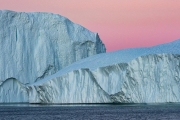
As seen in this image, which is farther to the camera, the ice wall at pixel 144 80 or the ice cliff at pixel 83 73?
the ice cliff at pixel 83 73

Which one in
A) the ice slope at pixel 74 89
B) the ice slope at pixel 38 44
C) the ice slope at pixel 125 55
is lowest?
the ice slope at pixel 74 89

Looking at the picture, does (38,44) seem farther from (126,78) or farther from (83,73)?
(126,78)

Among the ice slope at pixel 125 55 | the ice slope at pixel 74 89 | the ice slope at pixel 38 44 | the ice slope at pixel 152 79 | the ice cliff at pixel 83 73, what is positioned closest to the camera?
the ice slope at pixel 152 79

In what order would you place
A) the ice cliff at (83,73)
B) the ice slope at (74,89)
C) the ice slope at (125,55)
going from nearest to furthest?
1. the ice cliff at (83,73)
2. the ice slope at (125,55)
3. the ice slope at (74,89)

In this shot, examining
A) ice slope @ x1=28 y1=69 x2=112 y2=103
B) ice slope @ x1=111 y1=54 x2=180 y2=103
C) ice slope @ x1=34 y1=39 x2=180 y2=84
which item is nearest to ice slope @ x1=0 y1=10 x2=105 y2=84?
ice slope @ x1=28 y1=69 x2=112 y2=103

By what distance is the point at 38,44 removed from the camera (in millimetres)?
65812

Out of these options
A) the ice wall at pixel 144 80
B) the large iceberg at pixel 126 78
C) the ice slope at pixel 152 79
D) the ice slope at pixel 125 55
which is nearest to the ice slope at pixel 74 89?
the large iceberg at pixel 126 78

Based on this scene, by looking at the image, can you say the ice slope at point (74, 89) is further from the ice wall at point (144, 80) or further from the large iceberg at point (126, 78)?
the ice wall at point (144, 80)

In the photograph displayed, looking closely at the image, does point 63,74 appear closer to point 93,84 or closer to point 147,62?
point 93,84

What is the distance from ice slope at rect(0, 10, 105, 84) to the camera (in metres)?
63.4

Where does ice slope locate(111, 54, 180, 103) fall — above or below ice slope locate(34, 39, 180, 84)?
below

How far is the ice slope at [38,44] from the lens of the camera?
6338cm

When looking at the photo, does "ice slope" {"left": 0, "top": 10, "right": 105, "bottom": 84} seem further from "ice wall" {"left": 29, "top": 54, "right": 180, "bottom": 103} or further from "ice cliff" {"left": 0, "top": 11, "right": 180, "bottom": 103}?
"ice wall" {"left": 29, "top": 54, "right": 180, "bottom": 103}

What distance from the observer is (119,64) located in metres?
47.0
